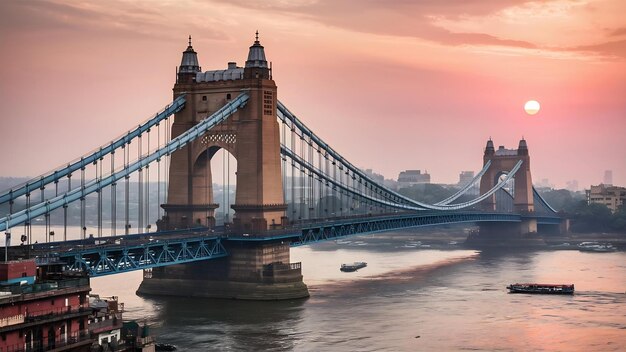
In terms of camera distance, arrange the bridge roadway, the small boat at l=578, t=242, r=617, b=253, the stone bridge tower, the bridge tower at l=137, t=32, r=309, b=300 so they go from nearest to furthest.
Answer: the bridge roadway
the bridge tower at l=137, t=32, r=309, b=300
the stone bridge tower
the small boat at l=578, t=242, r=617, b=253

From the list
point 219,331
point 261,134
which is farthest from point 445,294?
point 219,331

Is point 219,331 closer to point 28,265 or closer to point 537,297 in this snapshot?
point 28,265

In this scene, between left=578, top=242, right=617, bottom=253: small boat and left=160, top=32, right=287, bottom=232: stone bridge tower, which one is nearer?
left=160, top=32, right=287, bottom=232: stone bridge tower

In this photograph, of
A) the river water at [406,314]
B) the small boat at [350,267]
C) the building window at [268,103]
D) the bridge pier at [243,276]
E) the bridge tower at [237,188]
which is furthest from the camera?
the small boat at [350,267]

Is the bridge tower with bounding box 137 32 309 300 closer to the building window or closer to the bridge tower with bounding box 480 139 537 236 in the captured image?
the building window

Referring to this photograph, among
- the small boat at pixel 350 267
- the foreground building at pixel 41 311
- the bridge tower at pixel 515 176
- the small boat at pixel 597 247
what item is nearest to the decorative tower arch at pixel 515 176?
the bridge tower at pixel 515 176

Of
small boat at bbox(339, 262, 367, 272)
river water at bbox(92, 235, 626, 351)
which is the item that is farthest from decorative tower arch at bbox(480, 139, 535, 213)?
small boat at bbox(339, 262, 367, 272)

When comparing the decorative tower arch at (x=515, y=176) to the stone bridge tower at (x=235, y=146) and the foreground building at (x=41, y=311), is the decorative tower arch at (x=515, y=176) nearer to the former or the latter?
the stone bridge tower at (x=235, y=146)
